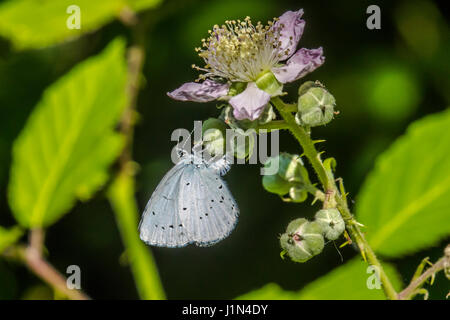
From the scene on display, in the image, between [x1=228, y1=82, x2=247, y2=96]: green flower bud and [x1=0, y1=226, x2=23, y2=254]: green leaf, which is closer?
[x1=228, y1=82, x2=247, y2=96]: green flower bud

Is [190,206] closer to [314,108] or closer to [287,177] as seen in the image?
[287,177]

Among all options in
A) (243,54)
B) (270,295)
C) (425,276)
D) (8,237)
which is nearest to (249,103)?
(243,54)

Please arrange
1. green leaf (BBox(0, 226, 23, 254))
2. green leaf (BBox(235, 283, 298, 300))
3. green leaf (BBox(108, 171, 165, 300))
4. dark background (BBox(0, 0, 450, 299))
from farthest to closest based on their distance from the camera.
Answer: dark background (BBox(0, 0, 450, 299)), green leaf (BBox(108, 171, 165, 300)), green leaf (BBox(0, 226, 23, 254)), green leaf (BBox(235, 283, 298, 300))

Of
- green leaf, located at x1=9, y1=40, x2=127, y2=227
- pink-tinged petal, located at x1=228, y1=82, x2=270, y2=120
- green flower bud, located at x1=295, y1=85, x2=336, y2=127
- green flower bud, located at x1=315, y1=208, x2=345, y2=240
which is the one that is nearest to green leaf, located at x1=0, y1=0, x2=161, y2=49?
green leaf, located at x1=9, y1=40, x2=127, y2=227

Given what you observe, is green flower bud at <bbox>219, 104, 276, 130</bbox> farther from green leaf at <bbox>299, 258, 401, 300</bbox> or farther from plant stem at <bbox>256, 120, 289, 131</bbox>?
green leaf at <bbox>299, 258, 401, 300</bbox>

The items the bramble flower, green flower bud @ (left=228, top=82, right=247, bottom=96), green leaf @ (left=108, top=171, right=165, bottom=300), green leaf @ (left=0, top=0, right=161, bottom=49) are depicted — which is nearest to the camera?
the bramble flower

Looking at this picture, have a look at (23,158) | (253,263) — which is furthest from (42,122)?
(253,263)

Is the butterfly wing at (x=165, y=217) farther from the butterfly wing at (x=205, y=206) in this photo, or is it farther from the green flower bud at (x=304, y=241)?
the green flower bud at (x=304, y=241)

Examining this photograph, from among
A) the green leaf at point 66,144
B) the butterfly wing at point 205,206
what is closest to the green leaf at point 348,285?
the butterfly wing at point 205,206
